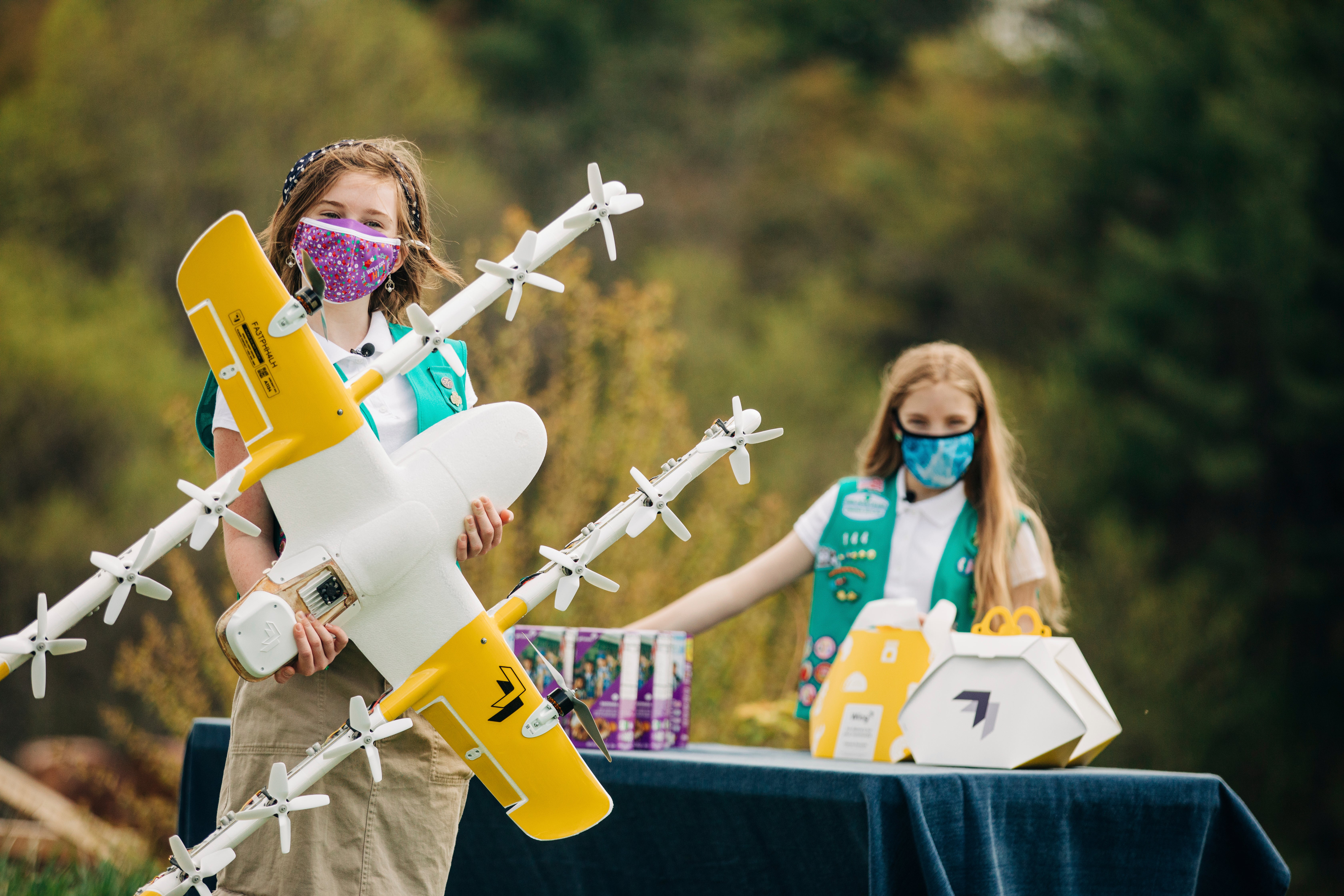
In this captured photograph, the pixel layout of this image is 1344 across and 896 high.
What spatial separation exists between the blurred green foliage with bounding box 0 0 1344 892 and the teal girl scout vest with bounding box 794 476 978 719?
280 inches

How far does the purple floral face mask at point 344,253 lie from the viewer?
193 centimetres

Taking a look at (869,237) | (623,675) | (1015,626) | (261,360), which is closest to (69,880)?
(623,675)

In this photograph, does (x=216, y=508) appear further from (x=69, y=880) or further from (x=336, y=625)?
(x=69, y=880)

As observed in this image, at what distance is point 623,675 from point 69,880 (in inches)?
88.8

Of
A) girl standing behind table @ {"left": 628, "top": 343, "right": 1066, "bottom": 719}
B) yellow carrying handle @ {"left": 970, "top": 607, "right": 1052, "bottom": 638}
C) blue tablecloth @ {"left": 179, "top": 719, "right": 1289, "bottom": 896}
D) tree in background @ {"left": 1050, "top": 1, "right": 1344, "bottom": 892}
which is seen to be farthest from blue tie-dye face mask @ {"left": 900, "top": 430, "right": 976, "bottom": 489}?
tree in background @ {"left": 1050, "top": 1, "right": 1344, "bottom": 892}

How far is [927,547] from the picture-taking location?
3.36 metres

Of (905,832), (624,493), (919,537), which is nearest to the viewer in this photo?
Result: (905,832)

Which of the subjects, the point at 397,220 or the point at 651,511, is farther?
the point at 397,220

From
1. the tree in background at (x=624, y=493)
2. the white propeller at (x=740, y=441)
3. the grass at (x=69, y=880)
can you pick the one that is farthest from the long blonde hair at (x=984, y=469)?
the grass at (x=69, y=880)

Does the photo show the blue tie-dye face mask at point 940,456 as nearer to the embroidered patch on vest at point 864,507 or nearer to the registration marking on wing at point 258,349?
the embroidered patch on vest at point 864,507

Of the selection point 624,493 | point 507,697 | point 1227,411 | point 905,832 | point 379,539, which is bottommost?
point 1227,411

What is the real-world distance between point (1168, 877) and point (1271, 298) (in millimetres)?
12061

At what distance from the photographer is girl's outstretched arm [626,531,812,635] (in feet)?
10.7

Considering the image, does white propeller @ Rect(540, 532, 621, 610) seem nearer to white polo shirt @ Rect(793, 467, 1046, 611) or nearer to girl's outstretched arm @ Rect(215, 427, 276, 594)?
girl's outstretched arm @ Rect(215, 427, 276, 594)
